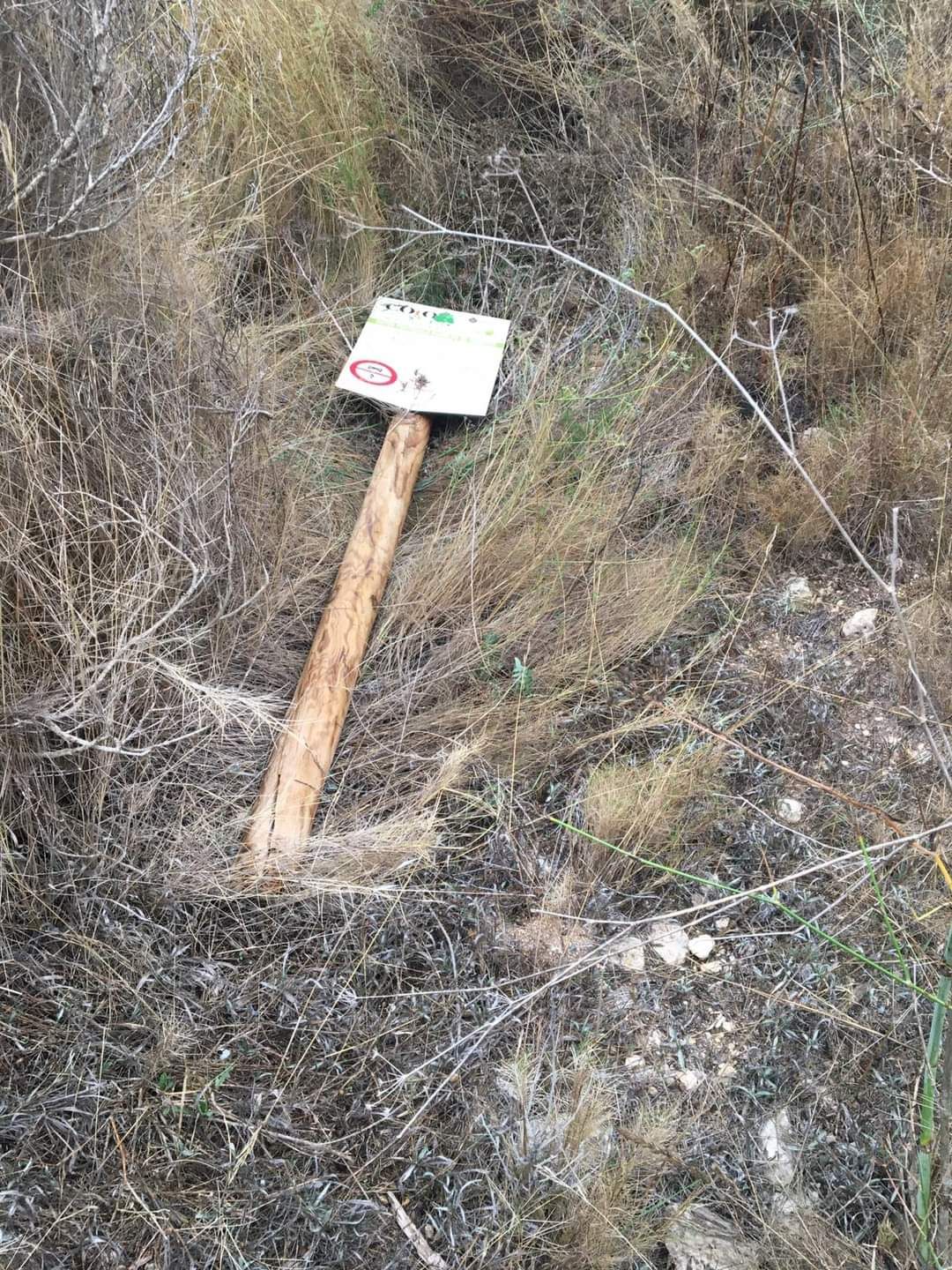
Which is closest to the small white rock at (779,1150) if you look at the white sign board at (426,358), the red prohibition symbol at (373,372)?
the white sign board at (426,358)

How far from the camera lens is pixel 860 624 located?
2373 millimetres

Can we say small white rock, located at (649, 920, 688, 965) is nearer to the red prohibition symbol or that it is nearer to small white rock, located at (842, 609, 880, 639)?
small white rock, located at (842, 609, 880, 639)

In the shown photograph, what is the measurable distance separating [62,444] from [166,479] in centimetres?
19

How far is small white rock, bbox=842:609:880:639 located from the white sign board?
1.02 m

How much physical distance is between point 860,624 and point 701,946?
2.87 ft

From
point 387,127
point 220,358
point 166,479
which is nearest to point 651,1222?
point 166,479

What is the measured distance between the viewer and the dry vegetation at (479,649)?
156 cm

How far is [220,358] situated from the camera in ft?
7.75

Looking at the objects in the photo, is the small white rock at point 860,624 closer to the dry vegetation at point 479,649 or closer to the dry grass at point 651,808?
the dry vegetation at point 479,649

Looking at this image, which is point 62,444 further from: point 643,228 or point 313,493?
point 643,228

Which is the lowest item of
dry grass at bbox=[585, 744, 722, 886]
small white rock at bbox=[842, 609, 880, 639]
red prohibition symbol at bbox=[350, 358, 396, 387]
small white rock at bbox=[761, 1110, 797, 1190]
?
small white rock at bbox=[761, 1110, 797, 1190]

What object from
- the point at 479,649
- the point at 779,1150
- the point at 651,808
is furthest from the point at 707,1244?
the point at 479,649

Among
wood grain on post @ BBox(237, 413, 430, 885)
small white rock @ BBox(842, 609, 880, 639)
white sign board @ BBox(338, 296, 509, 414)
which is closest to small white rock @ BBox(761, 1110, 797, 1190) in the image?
wood grain on post @ BBox(237, 413, 430, 885)

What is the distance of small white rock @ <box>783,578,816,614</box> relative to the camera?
7.97 feet
